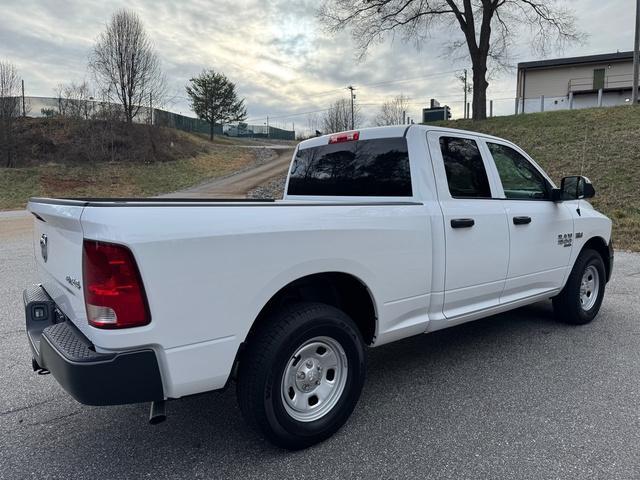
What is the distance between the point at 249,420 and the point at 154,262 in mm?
1044

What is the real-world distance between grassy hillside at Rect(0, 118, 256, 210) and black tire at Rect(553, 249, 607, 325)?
893 inches

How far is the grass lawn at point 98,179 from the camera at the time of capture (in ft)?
77.8

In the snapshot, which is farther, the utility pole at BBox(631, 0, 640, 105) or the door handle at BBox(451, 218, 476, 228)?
the utility pole at BBox(631, 0, 640, 105)

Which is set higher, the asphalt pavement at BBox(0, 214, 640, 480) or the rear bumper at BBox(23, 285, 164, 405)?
the rear bumper at BBox(23, 285, 164, 405)

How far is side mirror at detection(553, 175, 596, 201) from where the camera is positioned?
446cm

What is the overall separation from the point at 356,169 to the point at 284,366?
1885mm

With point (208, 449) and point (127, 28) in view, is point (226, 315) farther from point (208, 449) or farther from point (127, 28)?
point (127, 28)

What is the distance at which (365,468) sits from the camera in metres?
2.56

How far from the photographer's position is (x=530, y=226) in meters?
4.15

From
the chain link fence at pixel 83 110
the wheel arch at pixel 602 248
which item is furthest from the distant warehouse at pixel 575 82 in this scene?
the wheel arch at pixel 602 248

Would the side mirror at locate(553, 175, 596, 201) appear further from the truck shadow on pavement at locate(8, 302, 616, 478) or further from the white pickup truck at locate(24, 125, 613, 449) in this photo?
the truck shadow on pavement at locate(8, 302, 616, 478)

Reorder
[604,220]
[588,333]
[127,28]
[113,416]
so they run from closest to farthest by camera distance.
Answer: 1. [113,416]
2. [588,333]
3. [604,220]
4. [127,28]

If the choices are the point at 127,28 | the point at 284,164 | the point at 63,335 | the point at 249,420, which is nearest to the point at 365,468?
the point at 249,420

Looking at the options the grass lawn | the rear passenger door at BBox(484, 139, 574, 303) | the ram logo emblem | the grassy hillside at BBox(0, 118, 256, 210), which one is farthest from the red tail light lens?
the grassy hillside at BBox(0, 118, 256, 210)
